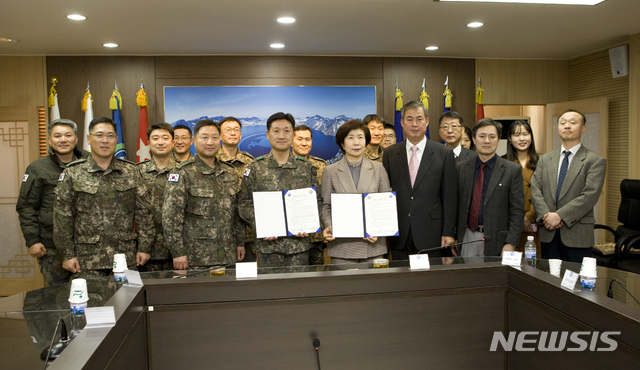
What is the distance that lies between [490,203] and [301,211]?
1.30 meters

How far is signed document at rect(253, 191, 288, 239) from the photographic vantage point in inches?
114

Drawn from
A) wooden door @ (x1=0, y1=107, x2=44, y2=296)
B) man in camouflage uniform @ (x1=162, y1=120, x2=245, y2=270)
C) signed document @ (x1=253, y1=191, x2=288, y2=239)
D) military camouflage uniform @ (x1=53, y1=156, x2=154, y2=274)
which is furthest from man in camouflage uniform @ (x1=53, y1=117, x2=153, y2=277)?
wooden door @ (x1=0, y1=107, x2=44, y2=296)

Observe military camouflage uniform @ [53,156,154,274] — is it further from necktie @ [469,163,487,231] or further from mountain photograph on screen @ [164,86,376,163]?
mountain photograph on screen @ [164,86,376,163]

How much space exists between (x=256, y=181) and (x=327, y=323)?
4.51ft

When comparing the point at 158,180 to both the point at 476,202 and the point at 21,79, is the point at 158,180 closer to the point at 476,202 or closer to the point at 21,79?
the point at 476,202

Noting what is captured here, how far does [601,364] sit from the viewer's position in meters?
1.56

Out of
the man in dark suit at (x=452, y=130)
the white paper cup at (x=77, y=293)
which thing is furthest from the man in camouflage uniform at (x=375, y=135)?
the white paper cup at (x=77, y=293)

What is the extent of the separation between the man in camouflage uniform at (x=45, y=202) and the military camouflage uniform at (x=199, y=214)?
112cm

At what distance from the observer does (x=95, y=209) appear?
3035 mm

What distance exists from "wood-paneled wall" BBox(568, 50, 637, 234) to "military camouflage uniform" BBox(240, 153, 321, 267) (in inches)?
208

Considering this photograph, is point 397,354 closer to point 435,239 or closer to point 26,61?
point 435,239

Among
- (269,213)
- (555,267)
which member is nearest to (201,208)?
(269,213)

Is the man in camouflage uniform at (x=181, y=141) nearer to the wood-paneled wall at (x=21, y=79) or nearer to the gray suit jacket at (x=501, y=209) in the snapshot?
the gray suit jacket at (x=501, y=209)

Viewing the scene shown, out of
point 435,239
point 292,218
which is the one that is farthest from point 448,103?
point 292,218
